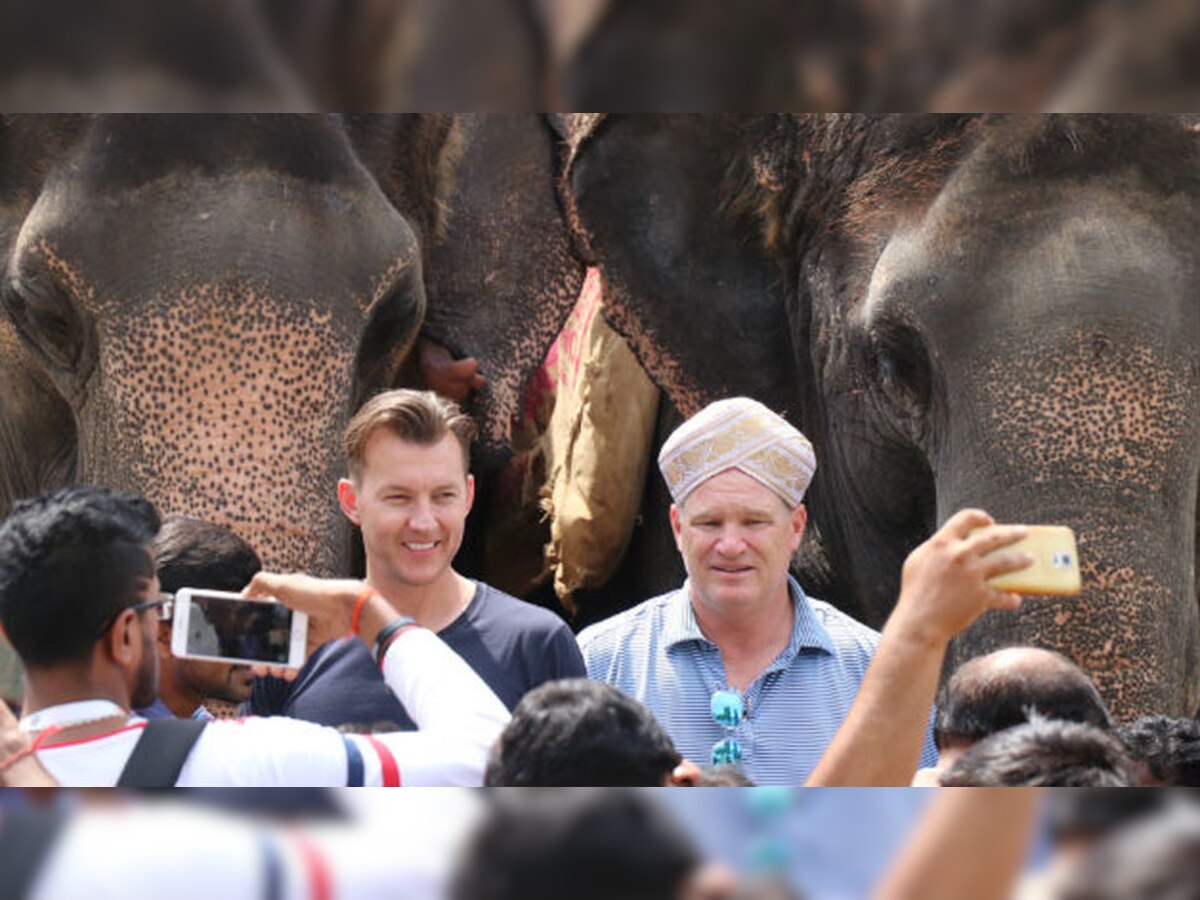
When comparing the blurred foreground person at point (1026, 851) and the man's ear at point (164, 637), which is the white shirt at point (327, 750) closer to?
the man's ear at point (164, 637)

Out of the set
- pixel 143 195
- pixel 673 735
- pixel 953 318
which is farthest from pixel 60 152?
pixel 673 735

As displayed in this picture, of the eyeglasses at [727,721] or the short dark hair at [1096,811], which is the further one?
the eyeglasses at [727,721]

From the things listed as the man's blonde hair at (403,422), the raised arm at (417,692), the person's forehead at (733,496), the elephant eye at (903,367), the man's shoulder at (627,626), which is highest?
the elephant eye at (903,367)

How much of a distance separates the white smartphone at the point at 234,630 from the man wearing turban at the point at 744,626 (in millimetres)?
334

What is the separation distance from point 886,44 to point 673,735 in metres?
0.57

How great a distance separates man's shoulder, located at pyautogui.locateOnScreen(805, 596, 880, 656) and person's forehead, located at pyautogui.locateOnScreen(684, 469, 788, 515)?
0.11 metres

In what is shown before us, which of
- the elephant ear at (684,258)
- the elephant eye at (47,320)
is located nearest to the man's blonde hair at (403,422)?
the elephant eye at (47,320)

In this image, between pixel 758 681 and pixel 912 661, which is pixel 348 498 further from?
pixel 912 661

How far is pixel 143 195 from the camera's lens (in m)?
2.85

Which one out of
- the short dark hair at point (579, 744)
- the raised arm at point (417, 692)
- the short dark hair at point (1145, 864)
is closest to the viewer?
the short dark hair at point (1145, 864)

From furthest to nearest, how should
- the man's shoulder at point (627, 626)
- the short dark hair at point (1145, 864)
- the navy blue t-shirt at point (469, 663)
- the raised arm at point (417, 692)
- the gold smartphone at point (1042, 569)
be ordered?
the man's shoulder at point (627, 626), the navy blue t-shirt at point (469, 663), the gold smartphone at point (1042, 569), the raised arm at point (417, 692), the short dark hair at point (1145, 864)

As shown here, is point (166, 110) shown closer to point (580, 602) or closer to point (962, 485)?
point (962, 485)

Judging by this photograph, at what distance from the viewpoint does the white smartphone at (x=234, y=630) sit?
1.88 meters

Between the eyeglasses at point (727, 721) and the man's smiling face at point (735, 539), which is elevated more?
the man's smiling face at point (735, 539)
